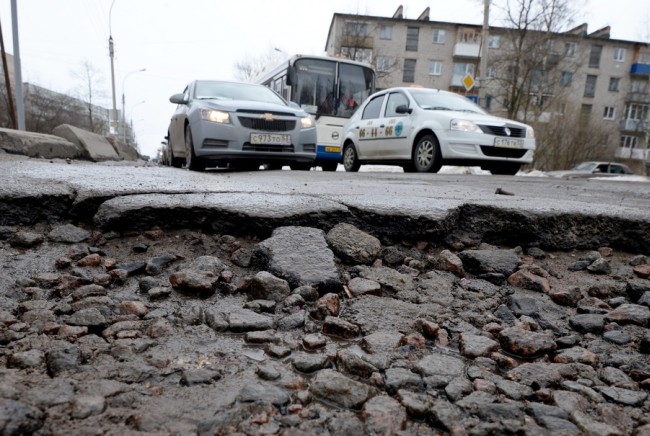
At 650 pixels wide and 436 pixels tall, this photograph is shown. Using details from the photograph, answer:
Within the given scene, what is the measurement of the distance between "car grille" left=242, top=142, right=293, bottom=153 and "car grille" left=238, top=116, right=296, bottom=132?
0.78ft

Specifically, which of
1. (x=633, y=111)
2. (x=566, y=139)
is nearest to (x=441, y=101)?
(x=566, y=139)

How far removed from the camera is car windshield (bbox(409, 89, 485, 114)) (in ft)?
26.0

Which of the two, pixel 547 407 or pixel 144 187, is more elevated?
pixel 144 187

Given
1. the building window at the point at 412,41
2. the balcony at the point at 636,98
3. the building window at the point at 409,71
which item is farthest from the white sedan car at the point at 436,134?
the balcony at the point at 636,98

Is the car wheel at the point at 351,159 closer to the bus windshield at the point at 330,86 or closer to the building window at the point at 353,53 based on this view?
the bus windshield at the point at 330,86

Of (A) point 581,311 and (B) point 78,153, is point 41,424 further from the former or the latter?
(B) point 78,153

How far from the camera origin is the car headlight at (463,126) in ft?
23.6

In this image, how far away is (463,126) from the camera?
721 cm

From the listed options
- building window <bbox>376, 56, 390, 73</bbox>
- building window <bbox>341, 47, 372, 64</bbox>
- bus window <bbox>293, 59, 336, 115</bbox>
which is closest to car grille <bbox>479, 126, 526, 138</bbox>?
bus window <bbox>293, 59, 336, 115</bbox>

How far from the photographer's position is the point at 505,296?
6.16 feet

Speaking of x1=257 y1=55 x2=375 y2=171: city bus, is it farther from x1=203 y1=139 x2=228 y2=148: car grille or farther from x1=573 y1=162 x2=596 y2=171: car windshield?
x1=573 y1=162 x2=596 y2=171: car windshield

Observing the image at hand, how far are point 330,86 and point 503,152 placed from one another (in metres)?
5.71

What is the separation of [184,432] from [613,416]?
1018 mm

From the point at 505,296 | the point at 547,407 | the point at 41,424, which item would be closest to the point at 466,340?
the point at 547,407
